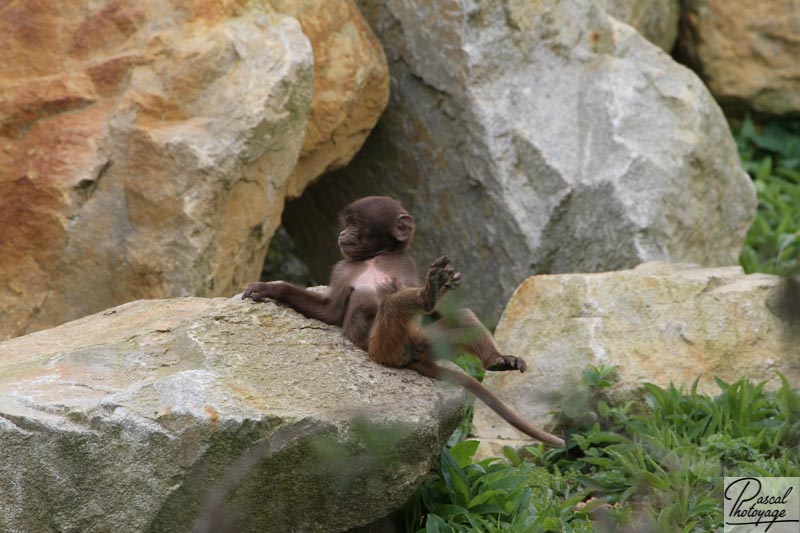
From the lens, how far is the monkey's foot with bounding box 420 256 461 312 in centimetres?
445

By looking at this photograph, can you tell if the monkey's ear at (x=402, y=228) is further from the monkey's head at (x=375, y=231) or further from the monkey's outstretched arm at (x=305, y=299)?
the monkey's outstretched arm at (x=305, y=299)

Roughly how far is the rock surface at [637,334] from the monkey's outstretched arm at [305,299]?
131 cm

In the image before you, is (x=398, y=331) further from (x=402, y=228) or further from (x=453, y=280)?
(x=402, y=228)

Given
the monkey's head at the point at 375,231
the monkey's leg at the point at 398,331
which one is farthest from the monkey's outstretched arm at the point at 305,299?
the monkey's leg at the point at 398,331

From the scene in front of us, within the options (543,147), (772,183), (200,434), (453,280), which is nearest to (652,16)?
(772,183)

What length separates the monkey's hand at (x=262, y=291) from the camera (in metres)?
5.39

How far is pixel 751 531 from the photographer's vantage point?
15.4ft

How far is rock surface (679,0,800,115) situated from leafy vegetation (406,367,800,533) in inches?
191

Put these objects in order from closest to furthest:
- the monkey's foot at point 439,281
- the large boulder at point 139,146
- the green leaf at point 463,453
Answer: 1. the monkey's foot at point 439,281
2. the green leaf at point 463,453
3. the large boulder at point 139,146

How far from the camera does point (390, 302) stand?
487cm

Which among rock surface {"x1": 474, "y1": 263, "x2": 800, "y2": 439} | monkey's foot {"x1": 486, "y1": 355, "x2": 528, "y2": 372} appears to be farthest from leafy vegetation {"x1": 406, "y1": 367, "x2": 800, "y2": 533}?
monkey's foot {"x1": 486, "y1": 355, "x2": 528, "y2": 372}

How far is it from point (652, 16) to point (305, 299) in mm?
5782

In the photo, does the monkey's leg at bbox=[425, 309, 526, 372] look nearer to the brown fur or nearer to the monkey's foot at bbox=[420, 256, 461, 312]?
the brown fur

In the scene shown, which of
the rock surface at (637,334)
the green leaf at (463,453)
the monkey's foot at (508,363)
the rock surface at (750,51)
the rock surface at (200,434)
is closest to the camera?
the rock surface at (200,434)
